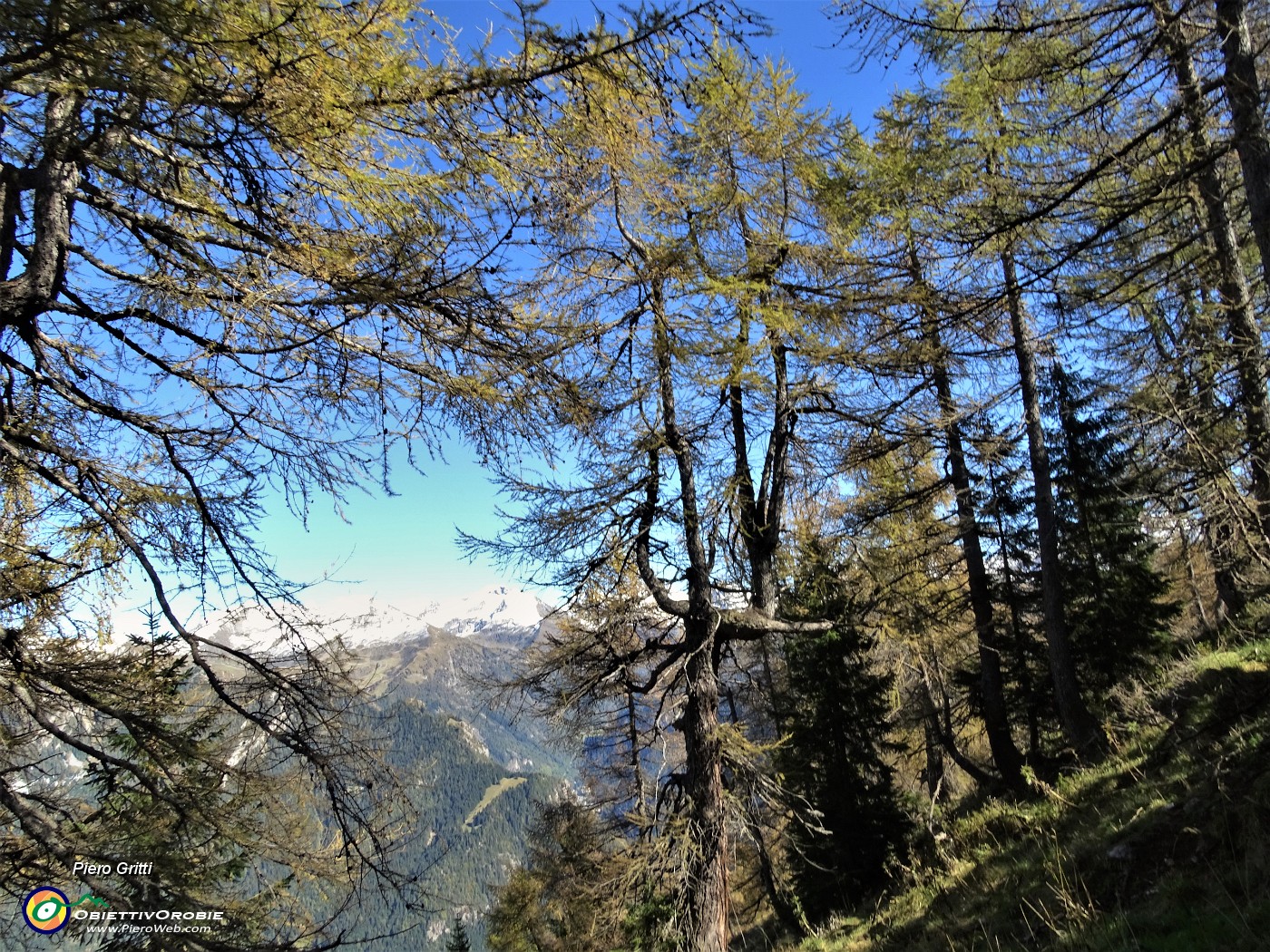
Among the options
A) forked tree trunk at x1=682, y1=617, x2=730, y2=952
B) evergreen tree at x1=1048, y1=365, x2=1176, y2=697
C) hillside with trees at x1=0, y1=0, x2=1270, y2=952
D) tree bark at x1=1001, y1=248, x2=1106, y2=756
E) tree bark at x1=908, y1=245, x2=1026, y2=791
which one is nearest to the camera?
hillside with trees at x1=0, y1=0, x2=1270, y2=952

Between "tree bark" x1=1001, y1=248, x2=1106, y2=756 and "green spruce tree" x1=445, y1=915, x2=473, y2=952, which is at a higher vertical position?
"tree bark" x1=1001, y1=248, x2=1106, y2=756

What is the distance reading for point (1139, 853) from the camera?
16.6 feet

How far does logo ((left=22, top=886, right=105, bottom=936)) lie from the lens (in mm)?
3361

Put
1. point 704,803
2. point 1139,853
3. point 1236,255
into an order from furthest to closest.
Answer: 1. point 1236,255
2. point 704,803
3. point 1139,853

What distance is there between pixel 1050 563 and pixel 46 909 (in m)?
12.4

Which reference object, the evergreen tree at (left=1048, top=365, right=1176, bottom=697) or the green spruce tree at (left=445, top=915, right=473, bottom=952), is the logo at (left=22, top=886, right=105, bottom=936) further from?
the green spruce tree at (left=445, top=915, right=473, bottom=952)

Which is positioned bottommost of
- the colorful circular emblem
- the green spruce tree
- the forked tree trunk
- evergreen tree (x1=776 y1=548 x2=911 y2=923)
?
the green spruce tree

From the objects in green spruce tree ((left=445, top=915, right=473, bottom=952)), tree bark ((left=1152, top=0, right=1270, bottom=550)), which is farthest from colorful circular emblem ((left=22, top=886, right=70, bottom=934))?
green spruce tree ((left=445, top=915, right=473, bottom=952))

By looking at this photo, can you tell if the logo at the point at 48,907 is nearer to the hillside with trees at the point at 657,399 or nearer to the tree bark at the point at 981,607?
the hillside with trees at the point at 657,399

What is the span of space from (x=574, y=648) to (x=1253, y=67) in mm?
7768

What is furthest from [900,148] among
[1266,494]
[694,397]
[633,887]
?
[633,887]

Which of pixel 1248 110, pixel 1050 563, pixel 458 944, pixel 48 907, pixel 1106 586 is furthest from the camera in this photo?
pixel 458 944

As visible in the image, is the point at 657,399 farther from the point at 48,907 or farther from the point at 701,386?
the point at 48,907

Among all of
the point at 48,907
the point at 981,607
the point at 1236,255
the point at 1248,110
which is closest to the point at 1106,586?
the point at 981,607
